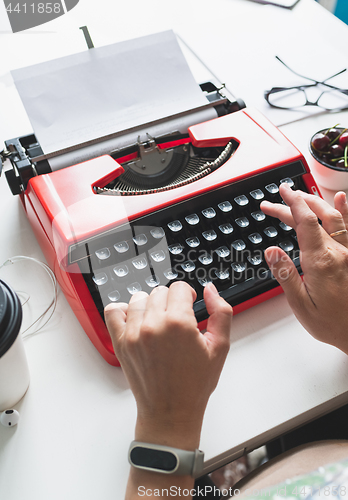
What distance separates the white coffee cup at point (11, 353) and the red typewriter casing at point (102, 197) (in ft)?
0.50

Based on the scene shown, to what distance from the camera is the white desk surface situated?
0.71 meters

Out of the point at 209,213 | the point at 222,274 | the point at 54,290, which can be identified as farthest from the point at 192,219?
the point at 54,290

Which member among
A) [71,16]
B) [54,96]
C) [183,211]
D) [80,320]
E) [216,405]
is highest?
[71,16]

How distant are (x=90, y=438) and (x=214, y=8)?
5.86ft

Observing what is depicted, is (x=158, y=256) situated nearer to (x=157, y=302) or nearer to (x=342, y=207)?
(x=157, y=302)

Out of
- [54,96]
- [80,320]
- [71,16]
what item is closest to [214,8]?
[71,16]

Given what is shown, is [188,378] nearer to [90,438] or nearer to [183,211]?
[90,438]

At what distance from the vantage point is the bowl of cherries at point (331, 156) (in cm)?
107

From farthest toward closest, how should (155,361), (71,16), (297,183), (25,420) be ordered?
(71,16)
(297,183)
(25,420)
(155,361)

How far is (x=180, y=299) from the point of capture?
68cm

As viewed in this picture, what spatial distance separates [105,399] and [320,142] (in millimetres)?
835

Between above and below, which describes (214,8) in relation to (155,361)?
above

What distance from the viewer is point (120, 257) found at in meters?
0.90

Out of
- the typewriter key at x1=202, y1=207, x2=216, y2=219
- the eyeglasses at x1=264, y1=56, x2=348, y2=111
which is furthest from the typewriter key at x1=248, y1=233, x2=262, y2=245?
the eyeglasses at x1=264, y1=56, x2=348, y2=111
